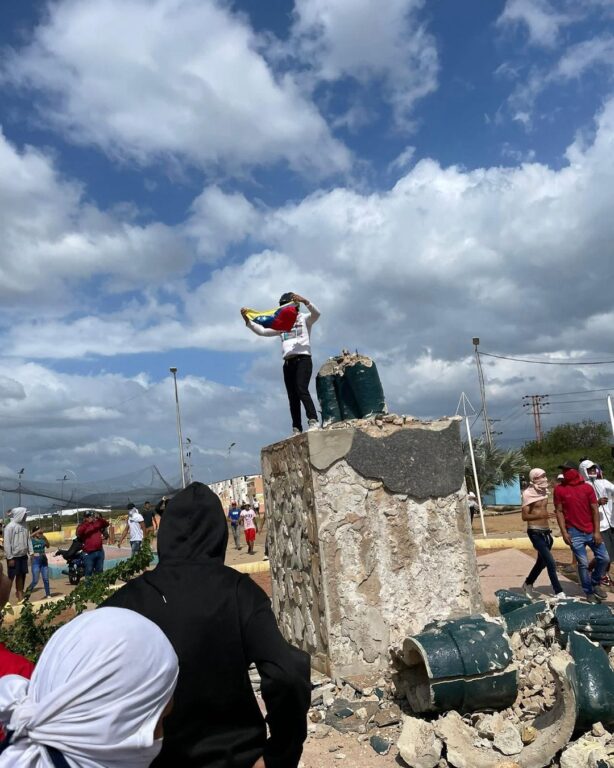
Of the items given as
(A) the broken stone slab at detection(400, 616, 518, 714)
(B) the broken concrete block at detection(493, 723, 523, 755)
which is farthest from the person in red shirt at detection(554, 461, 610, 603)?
(B) the broken concrete block at detection(493, 723, 523, 755)

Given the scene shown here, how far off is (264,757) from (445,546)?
3608mm

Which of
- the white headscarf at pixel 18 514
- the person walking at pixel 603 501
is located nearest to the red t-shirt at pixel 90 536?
the white headscarf at pixel 18 514

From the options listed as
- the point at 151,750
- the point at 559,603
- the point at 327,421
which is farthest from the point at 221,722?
the point at 327,421

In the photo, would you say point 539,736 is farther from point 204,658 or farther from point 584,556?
point 584,556

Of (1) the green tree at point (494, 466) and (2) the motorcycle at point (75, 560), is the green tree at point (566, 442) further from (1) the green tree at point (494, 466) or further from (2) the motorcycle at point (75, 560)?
(2) the motorcycle at point (75, 560)

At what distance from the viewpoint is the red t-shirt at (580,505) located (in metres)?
6.70

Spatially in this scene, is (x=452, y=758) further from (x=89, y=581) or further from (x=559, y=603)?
(x=89, y=581)

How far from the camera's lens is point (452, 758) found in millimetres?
3732

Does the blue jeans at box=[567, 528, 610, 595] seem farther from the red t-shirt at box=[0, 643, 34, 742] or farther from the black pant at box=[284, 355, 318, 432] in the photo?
the red t-shirt at box=[0, 643, 34, 742]

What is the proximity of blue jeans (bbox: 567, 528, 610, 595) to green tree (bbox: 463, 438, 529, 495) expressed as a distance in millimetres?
14301

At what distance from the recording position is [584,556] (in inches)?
273

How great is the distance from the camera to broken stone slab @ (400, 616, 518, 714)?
403cm

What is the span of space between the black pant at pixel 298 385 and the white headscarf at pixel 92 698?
16.0 feet

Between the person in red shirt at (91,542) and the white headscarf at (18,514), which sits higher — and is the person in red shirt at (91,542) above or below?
below
